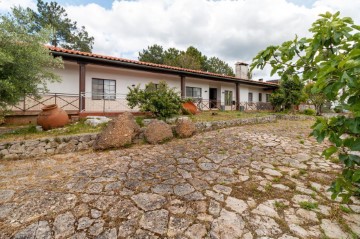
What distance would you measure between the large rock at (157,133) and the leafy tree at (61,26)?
23289mm

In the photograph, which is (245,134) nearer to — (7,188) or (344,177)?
(344,177)

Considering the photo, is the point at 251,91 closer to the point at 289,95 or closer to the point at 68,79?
the point at 289,95

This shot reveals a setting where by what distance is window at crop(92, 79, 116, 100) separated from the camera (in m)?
10.6

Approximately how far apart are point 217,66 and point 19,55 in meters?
36.9

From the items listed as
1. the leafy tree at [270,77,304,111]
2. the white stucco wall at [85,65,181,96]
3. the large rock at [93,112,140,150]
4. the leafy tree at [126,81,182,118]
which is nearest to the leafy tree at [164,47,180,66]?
the white stucco wall at [85,65,181,96]

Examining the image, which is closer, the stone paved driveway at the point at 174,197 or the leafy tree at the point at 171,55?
the stone paved driveway at the point at 174,197

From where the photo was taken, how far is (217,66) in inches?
1519

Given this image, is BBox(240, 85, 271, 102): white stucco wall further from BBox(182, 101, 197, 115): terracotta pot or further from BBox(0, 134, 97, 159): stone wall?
BBox(0, 134, 97, 159): stone wall

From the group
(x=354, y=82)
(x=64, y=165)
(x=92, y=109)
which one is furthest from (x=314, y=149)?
(x=92, y=109)

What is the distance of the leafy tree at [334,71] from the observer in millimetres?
1112

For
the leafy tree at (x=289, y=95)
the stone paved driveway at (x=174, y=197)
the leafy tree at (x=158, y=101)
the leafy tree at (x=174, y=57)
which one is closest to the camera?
the stone paved driveway at (x=174, y=197)

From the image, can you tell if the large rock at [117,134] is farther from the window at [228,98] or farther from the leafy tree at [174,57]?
the leafy tree at [174,57]

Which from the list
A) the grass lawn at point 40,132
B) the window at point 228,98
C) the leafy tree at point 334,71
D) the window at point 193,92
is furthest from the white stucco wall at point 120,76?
the leafy tree at point 334,71

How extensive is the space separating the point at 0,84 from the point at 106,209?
425cm
